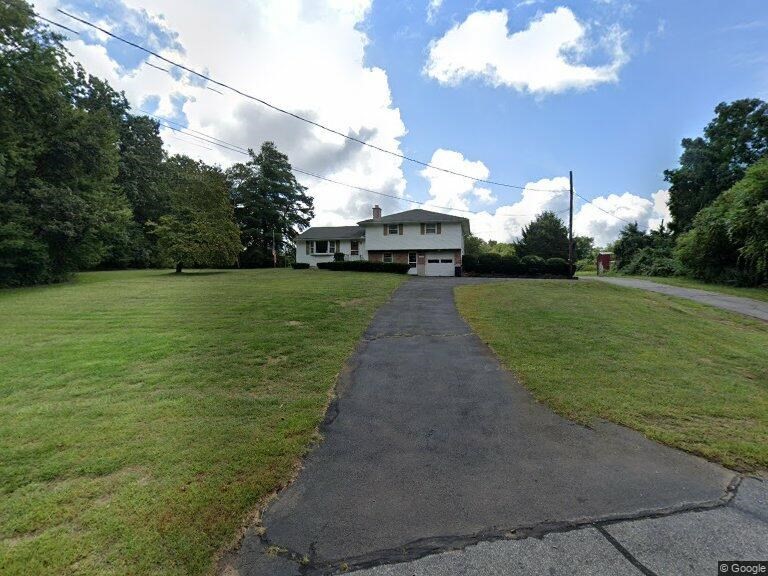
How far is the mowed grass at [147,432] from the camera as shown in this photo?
2.17 m

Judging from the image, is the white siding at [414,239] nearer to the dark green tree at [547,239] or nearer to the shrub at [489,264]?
the shrub at [489,264]

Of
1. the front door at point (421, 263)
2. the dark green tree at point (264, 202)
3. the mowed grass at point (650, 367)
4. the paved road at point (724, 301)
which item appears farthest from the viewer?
the dark green tree at point (264, 202)

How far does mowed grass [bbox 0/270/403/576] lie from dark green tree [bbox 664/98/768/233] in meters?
37.0

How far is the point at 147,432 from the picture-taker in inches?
139

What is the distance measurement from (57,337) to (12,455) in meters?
5.57

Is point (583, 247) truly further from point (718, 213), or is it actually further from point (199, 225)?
point (199, 225)

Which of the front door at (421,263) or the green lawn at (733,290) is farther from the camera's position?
the front door at (421,263)

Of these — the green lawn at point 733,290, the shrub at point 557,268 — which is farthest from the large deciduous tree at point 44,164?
the green lawn at point 733,290

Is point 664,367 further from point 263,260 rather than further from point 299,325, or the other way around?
point 263,260

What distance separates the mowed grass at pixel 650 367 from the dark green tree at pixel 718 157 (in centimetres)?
2803

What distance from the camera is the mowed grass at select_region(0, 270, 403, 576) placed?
2.17 m

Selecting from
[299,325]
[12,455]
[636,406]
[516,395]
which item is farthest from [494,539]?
[299,325]

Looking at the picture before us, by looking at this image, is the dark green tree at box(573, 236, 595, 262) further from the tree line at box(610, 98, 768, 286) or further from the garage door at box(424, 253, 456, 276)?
the garage door at box(424, 253, 456, 276)

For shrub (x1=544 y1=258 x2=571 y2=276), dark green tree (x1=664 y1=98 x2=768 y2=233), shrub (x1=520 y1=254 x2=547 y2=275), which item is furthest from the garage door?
dark green tree (x1=664 y1=98 x2=768 y2=233)
